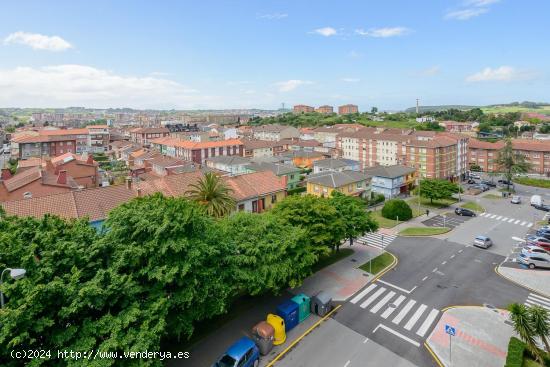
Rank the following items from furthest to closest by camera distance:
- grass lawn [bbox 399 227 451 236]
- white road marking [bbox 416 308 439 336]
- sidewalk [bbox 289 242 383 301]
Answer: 1. grass lawn [bbox 399 227 451 236]
2. sidewalk [bbox 289 242 383 301]
3. white road marking [bbox 416 308 439 336]

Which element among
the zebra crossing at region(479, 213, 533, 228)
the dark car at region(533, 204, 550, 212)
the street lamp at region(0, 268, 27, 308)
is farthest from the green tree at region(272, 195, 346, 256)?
the dark car at region(533, 204, 550, 212)

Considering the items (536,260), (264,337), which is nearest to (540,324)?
(264,337)

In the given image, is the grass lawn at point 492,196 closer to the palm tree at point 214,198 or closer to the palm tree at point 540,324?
the palm tree at point 540,324

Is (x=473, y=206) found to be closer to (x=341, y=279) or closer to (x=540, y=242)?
(x=540, y=242)

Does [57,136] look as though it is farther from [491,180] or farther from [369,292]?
[491,180]

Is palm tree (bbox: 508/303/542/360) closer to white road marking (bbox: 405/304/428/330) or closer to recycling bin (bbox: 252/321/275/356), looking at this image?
white road marking (bbox: 405/304/428/330)

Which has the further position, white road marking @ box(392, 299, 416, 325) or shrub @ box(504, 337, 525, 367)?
white road marking @ box(392, 299, 416, 325)
